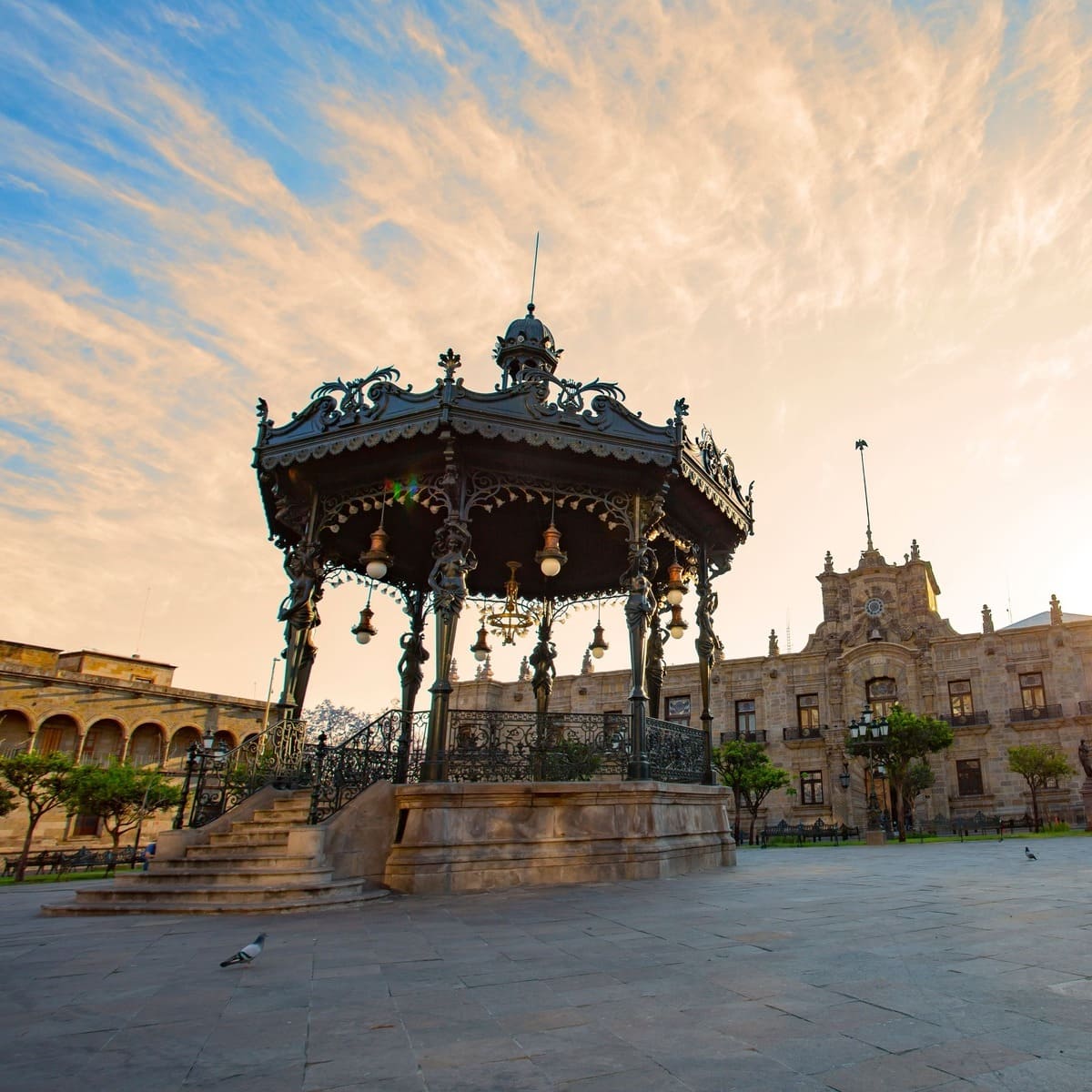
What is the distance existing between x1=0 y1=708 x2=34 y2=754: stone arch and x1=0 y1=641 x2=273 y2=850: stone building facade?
38 mm

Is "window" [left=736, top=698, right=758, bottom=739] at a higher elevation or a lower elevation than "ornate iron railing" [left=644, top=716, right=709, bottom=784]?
higher

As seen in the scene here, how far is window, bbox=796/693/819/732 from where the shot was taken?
42.4m

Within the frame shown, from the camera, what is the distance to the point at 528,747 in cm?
1000

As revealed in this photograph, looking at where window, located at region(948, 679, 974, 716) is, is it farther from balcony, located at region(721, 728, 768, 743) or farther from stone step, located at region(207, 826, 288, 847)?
stone step, located at region(207, 826, 288, 847)

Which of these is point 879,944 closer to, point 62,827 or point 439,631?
point 439,631

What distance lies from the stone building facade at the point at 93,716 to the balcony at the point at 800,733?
2801 cm

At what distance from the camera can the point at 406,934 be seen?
5.77 metres

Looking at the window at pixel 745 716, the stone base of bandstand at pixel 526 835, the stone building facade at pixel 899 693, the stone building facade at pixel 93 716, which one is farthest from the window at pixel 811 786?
the stone base of bandstand at pixel 526 835

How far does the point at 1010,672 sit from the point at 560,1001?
139 feet

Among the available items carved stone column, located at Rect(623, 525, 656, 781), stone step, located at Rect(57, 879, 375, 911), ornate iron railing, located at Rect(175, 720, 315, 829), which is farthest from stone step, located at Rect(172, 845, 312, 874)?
carved stone column, located at Rect(623, 525, 656, 781)

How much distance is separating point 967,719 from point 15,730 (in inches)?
1868

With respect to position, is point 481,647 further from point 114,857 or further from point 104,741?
point 104,741

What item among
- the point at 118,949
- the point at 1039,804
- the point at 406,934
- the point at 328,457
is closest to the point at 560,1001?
the point at 406,934

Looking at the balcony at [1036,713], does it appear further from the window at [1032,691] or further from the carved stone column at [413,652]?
the carved stone column at [413,652]
